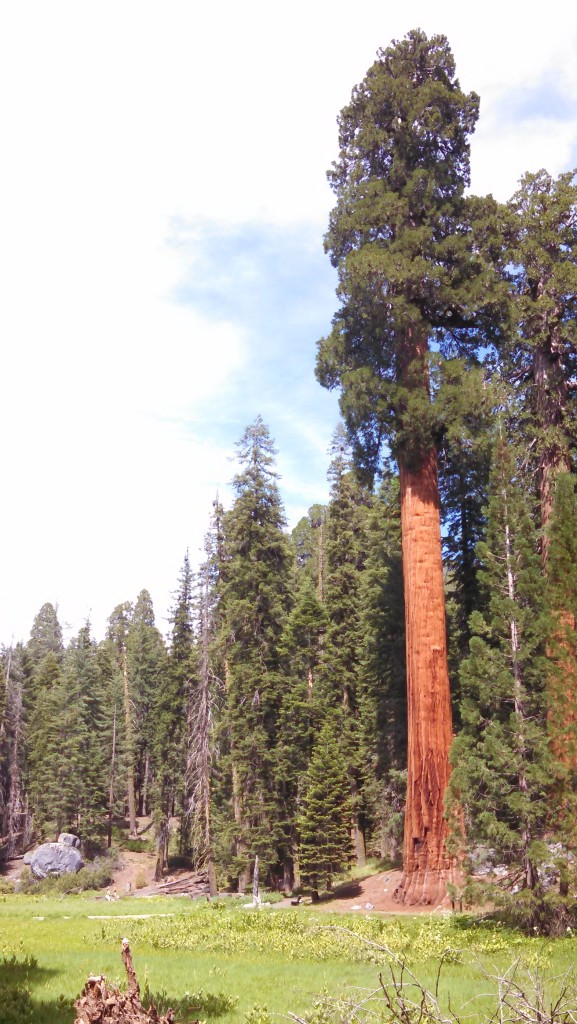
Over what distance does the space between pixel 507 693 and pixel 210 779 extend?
22.4 metres

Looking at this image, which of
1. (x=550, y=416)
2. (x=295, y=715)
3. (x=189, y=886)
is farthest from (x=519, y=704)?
(x=189, y=886)

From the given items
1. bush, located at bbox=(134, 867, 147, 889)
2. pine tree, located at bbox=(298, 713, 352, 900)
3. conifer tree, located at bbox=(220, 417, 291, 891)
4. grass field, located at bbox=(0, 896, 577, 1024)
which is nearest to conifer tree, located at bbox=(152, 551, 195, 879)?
bush, located at bbox=(134, 867, 147, 889)

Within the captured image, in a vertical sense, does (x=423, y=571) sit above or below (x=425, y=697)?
above

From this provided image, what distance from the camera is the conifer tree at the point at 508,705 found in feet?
41.9

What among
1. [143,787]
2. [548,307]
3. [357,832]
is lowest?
[143,787]

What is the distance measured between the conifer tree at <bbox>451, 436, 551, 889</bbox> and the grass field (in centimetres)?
172

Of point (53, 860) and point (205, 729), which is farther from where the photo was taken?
point (53, 860)

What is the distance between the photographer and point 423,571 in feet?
56.4

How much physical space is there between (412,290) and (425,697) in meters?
9.80

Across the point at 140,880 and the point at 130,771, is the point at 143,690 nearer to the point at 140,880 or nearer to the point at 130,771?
the point at 130,771

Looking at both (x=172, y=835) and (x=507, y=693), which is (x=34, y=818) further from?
(x=507, y=693)

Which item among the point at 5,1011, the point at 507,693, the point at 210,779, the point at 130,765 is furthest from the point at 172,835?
the point at 5,1011

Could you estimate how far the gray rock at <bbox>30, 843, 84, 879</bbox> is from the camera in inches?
1574

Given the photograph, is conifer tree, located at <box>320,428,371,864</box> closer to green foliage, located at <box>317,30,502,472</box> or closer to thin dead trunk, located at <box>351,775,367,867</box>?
thin dead trunk, located at <box>351,775,367,867</box>
